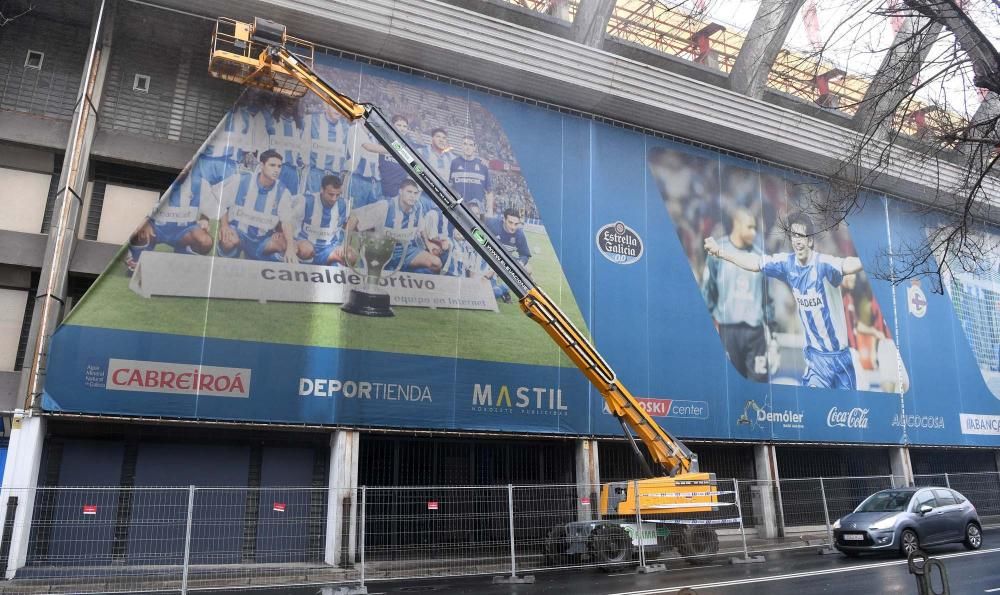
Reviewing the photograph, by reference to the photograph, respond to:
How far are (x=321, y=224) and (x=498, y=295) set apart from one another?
4783 millimetres

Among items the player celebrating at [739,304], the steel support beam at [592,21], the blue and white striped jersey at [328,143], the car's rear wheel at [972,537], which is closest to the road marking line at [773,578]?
the car's rear wheel at [972,537]

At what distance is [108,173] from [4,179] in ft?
6.87

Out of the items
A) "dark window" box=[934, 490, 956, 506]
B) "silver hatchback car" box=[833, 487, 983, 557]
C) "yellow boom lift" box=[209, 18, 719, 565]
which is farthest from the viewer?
"dark window" box=[934, 490, 956, 506]

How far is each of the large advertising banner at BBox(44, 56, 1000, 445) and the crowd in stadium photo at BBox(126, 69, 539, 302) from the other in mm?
49

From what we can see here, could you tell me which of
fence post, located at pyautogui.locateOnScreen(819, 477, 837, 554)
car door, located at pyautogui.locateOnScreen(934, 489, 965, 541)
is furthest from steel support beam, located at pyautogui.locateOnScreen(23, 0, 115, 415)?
car door, located at pyautogui.locateOnScreen(934, 489, 965, 541)

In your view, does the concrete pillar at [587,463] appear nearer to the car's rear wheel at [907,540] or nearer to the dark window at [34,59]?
the car's rear wheel at [907,540]

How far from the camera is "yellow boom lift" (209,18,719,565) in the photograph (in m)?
13.9

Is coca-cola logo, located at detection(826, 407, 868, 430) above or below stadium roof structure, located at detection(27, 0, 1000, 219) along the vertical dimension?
below

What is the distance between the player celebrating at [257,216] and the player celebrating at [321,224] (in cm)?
26

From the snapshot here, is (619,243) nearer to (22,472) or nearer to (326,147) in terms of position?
(326,147)

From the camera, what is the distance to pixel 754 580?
1157cm

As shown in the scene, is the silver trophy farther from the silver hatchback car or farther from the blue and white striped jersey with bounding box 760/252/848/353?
the blue and white striped jersey with bounding box 760/252/848/353

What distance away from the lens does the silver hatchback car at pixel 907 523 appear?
13.7 m

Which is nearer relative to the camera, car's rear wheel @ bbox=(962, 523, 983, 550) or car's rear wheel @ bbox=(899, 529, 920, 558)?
car's rear wheel @ bbox=(899, 529, 920, 558)
